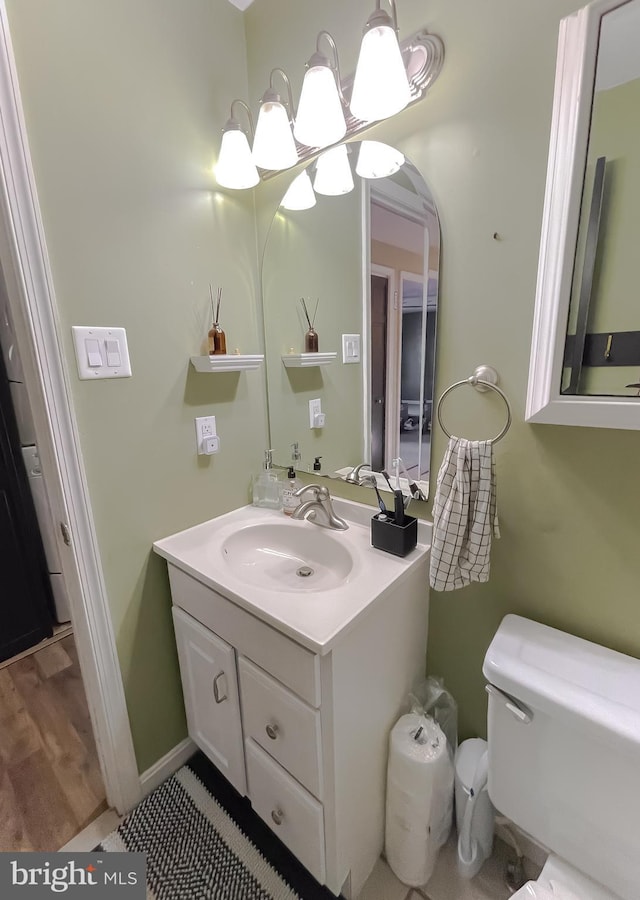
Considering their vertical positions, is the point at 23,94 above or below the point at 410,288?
above

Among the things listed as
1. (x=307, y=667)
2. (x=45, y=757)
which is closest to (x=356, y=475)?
(x=307, y=667)

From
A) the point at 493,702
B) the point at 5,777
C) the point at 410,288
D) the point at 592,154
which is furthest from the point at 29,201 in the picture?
the point at 5,777

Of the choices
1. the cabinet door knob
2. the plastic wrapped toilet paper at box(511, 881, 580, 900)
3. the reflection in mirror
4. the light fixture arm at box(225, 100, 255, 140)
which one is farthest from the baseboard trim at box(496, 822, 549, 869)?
the light fixture arm at box(225, 100, 255, 140)

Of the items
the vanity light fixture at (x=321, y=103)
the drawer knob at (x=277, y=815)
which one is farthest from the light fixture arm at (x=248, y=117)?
the drawer knob at (x=277, y=815)

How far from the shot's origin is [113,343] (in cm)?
100

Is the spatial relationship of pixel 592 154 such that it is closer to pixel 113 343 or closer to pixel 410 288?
pixel 410 288

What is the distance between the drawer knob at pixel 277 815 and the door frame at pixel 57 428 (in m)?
→ 0.49

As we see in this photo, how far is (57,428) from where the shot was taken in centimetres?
93

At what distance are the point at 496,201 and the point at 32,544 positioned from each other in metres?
2.32

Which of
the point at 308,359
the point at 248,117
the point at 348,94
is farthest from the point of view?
the point at 308,359

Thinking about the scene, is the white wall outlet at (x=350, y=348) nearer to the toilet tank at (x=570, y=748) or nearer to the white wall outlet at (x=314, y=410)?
the white wall outlet at (x=314, y=410)

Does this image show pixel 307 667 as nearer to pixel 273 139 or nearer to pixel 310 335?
pixel 310 335

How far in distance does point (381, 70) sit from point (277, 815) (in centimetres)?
176

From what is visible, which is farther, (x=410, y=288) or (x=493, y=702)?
(x=410, y=288)
